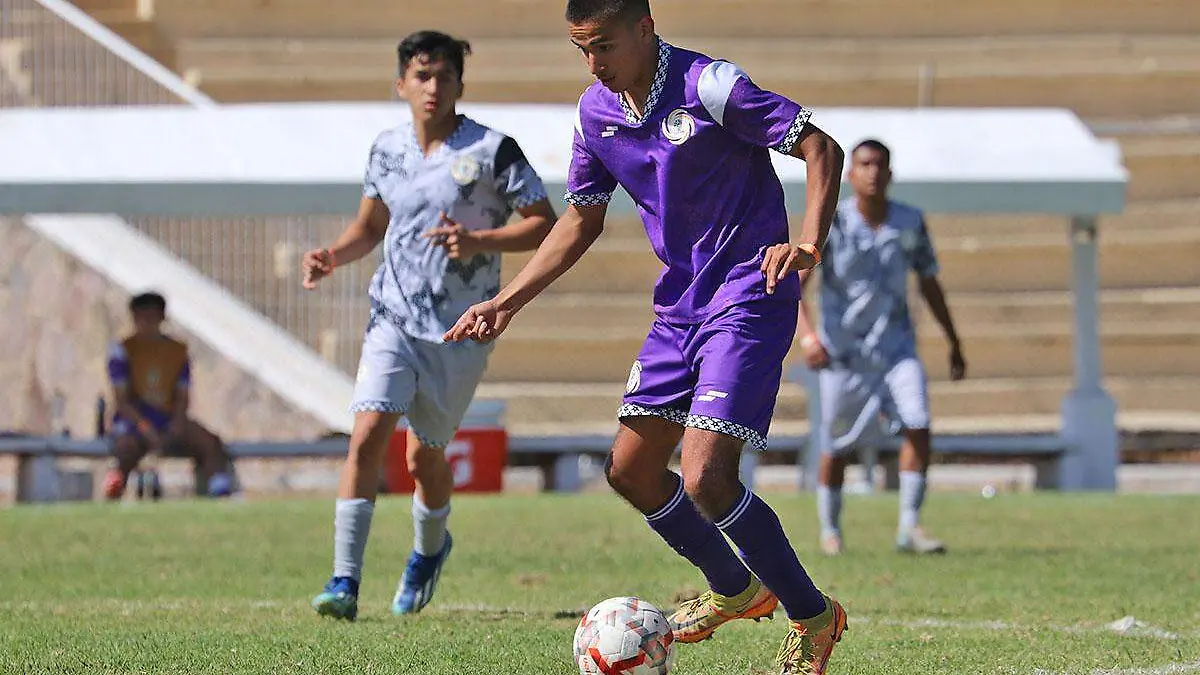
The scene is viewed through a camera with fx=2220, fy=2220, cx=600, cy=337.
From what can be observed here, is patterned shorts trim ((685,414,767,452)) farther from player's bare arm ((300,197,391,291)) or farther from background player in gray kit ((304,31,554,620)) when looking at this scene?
player's bare arm ((300,197,391,291))

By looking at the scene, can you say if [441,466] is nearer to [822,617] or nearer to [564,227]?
[564,227]

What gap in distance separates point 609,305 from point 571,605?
15.7 m

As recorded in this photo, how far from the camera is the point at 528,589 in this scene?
30.7 feet

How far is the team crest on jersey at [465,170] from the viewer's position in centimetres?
831

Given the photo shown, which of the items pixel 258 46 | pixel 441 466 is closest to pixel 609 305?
pixel 258 46

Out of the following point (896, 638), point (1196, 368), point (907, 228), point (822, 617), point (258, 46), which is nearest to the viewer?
point (822, 617)

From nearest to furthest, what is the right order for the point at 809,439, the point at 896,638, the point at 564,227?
the point at 564,227
the point at 896,638
the point at 809,439

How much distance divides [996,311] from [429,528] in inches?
644

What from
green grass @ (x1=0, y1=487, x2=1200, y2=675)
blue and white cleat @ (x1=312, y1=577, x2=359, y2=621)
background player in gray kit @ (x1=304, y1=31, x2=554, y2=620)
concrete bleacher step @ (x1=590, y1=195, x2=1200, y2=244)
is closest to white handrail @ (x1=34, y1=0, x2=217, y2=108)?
green grass @ (x1=0, y1=487, x2=1200, y2=675)

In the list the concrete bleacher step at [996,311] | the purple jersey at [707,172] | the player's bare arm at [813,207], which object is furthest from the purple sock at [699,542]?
the concrete bleacher step at [996,311]

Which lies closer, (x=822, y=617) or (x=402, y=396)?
(x=822, y=617)

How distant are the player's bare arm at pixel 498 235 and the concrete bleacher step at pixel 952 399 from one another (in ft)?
46.8

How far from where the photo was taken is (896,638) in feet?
23.9

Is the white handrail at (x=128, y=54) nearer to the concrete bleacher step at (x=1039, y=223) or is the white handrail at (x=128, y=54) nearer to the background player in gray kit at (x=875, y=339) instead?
the concrete bleacher step at (x=1039, y=223)
